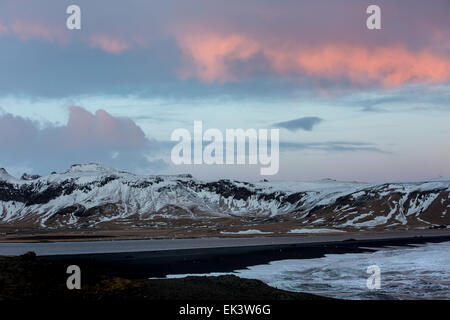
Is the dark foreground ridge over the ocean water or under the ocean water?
over

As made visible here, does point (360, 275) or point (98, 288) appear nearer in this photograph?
point (98, 288)

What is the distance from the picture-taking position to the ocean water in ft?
126

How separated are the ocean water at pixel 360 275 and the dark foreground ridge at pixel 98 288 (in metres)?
6.74

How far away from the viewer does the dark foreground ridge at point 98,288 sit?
30.1 meters

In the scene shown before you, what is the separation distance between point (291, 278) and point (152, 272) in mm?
14196

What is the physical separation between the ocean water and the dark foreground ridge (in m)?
6.74

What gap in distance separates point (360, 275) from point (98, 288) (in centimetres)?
2721

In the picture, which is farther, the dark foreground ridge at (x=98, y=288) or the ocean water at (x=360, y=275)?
the ocean water at (x=360, y=275)

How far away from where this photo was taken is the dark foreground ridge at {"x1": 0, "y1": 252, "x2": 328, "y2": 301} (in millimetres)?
30109

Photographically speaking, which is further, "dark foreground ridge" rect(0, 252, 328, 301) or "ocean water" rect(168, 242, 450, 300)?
"ocean water" rect(168, 242, 450, 300)

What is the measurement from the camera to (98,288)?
3147cm

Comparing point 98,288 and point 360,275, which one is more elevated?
point 98,288

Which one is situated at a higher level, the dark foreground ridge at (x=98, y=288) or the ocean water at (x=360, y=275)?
the dark foreground ridge at (x=98, y=288)
